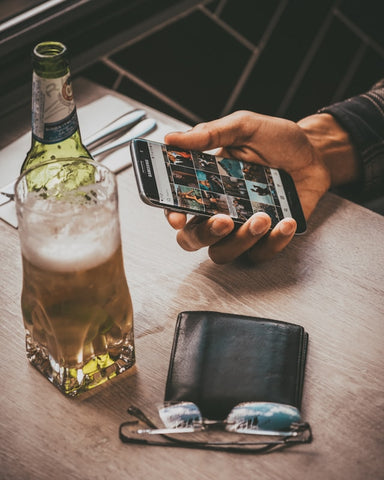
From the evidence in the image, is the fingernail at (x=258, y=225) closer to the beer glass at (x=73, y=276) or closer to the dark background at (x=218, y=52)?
the beer glass at (x=73, y=276)

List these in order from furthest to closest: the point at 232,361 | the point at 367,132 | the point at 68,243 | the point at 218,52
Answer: the point at 218,52
the point at 367,132
the point at 232,361
the point at 68,243

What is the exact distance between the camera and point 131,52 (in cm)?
173

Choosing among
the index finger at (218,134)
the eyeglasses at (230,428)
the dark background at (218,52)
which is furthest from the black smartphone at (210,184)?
the dark background at (218,52)

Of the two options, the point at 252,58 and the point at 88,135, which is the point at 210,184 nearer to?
the point at 88,135

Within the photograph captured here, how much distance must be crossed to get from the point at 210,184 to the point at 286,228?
15cm

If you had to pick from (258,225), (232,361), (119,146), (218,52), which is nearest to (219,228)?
(258,225)

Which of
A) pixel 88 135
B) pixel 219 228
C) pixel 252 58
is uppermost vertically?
pixel 219 228

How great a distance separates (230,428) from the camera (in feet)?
2.19

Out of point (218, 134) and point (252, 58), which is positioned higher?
point (218, 134)

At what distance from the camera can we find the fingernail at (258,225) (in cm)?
86

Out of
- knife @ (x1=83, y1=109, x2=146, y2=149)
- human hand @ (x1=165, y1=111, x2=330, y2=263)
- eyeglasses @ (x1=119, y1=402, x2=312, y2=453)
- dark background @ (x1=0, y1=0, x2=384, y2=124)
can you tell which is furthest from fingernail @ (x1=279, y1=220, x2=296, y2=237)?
dark background @ (x1=0, y1=0, x2=384, y2=124)

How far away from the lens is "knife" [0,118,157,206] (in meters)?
0.99

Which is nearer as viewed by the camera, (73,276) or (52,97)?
(73,276)

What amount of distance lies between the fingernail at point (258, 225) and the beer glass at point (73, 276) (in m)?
0.26
